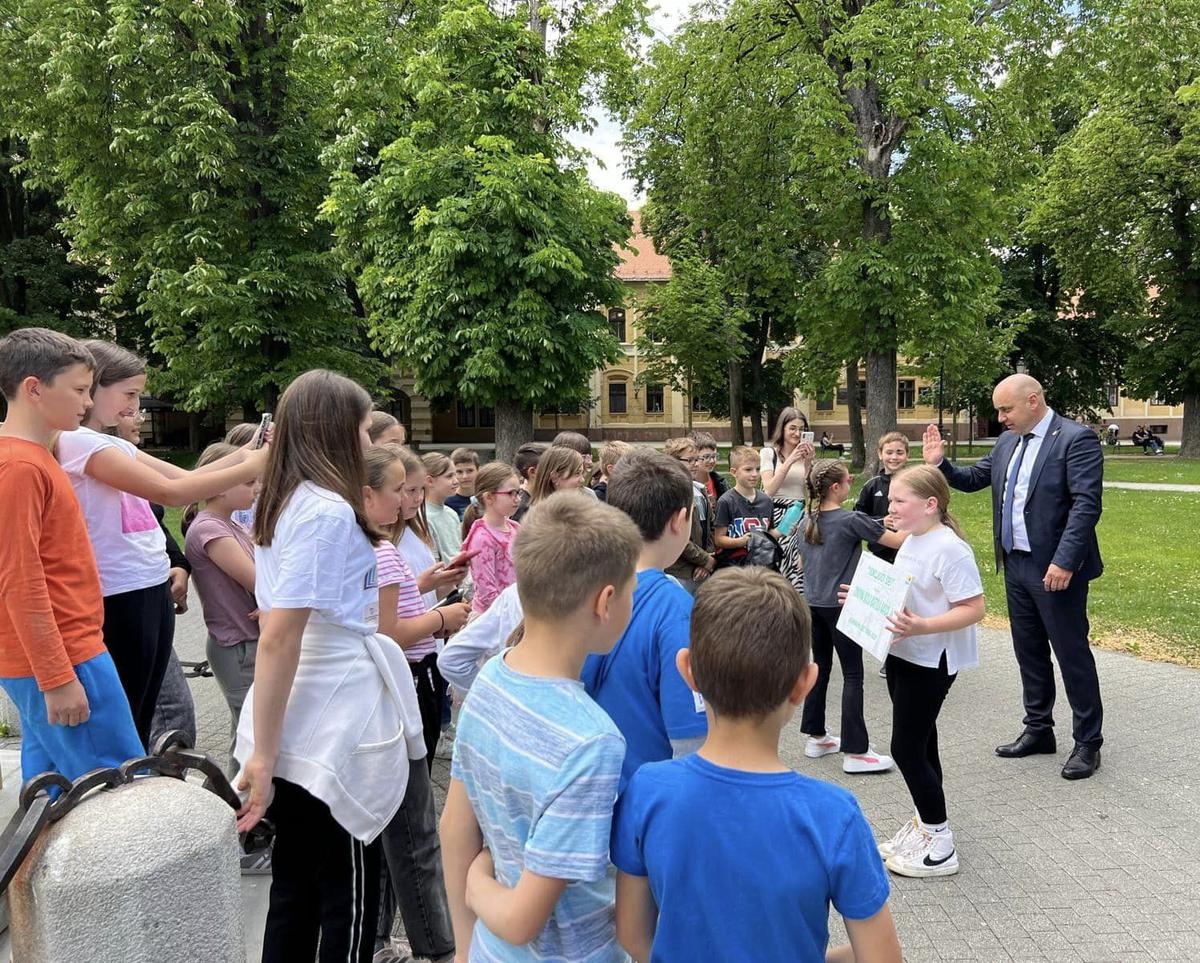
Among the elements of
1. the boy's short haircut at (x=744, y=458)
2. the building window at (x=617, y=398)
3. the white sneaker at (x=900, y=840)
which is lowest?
the white sneaker at (x=900, y=840)

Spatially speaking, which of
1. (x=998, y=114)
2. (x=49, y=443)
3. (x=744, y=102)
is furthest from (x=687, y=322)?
(x=49, y=443)

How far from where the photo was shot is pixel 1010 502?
523 centimetres

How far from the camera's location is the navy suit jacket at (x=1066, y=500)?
15.7 feet

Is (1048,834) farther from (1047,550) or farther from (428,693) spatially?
(428,693)

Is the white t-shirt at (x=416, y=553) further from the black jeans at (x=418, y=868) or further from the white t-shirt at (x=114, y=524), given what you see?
the black jeans at (x=418, y=868)

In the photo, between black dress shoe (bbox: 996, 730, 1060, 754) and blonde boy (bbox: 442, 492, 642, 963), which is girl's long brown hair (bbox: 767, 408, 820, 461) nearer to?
black dress shoe (bbox: 996, 730, 1060, 754)

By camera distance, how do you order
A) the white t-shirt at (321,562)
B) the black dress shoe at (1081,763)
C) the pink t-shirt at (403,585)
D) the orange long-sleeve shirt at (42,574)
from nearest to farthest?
the white t-shirt at (321,562) < the orange long-sleeve shirt at (42,574) < the pink t-shirt at (403,585) < the black dress shoe at (1081,763)

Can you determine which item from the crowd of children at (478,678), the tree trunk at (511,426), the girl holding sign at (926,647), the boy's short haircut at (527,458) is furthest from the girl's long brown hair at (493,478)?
the tree trunk at (511,426)

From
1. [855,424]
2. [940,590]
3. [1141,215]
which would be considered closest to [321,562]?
[940,590]

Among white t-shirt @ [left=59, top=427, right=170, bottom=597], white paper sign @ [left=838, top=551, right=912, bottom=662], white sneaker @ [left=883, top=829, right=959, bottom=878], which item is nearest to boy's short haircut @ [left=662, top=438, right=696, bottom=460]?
white paper sign @ [left=838, top=551, right=912, bottom=662]

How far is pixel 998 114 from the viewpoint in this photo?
63.0 ft

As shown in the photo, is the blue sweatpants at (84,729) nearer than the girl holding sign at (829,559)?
Yes

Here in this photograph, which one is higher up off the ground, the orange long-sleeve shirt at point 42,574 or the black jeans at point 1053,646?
the orange long-sleeve shirt at point 42,574

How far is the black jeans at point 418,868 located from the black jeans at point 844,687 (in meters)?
2.65
